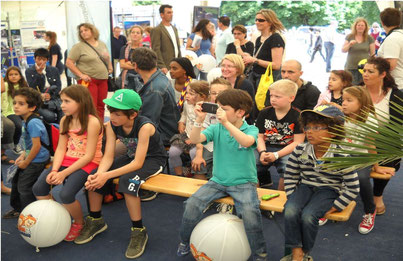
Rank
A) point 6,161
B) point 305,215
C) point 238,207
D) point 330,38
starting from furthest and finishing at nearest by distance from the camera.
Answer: point 330,38
point 6,161
point 238,207
point 305,215

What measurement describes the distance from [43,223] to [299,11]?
12.4 meters

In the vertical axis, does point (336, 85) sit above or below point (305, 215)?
above

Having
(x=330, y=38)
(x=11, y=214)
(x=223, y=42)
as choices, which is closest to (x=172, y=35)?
(x=223, y=42)

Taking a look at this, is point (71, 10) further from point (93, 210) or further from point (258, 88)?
point (93, 210)

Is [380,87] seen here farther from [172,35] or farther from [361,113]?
[172,35]

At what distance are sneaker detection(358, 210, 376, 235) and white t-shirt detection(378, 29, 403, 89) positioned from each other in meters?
1.68

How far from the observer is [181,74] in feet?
14.3

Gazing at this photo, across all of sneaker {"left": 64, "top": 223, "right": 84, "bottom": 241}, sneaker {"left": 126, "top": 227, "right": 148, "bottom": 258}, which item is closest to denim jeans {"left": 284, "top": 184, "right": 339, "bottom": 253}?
sneaker {"left": 126, "top": 227, "right": 148, "bottom": 258}

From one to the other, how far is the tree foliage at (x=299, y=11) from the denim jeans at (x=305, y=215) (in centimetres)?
1154

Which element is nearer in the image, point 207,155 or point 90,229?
point 90,229

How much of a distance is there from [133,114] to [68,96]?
0.59 metres

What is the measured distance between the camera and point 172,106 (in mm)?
3990

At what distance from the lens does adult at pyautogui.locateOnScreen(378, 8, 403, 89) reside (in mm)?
4109

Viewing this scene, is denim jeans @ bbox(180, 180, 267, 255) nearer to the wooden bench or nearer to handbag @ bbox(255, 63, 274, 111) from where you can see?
the wooden bench
